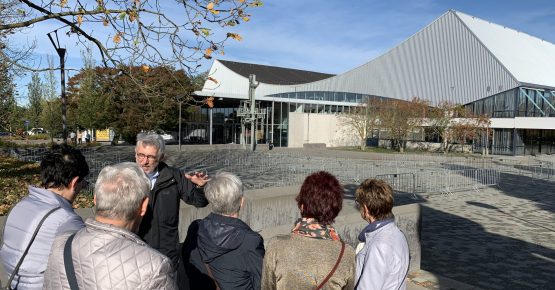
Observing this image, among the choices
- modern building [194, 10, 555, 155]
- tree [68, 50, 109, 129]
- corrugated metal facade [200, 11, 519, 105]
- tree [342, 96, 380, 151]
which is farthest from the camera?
corrugated metal facade [200, 11, 519, 105]

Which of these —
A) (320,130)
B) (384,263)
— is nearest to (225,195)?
(384,263)

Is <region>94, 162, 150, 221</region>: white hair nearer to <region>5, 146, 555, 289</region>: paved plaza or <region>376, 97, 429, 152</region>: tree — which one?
<region>5, 146, 555, 289</region>: paved plaza

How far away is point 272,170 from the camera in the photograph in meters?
21.4

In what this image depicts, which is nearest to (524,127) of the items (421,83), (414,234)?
(421,83)

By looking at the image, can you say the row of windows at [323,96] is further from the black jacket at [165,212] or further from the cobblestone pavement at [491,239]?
the black jacket at [165,212]

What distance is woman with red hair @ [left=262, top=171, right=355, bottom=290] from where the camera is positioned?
240 cm

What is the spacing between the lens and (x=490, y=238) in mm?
9312

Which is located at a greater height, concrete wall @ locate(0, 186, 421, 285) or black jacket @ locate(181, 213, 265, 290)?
black jacket @ locate(181, 213, 265, 290)

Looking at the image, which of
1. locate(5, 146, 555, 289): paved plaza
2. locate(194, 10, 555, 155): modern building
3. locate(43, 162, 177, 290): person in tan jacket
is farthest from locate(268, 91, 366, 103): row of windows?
locate(43, 162, 177, 290): person in tan jacket

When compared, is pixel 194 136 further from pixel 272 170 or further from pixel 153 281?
pixel 153 281

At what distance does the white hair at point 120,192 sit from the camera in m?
2.04

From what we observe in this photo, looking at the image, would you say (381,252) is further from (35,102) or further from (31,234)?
(35,102)

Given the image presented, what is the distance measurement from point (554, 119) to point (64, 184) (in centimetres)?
4575

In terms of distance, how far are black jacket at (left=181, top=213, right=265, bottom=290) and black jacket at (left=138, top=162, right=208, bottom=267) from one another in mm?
558
